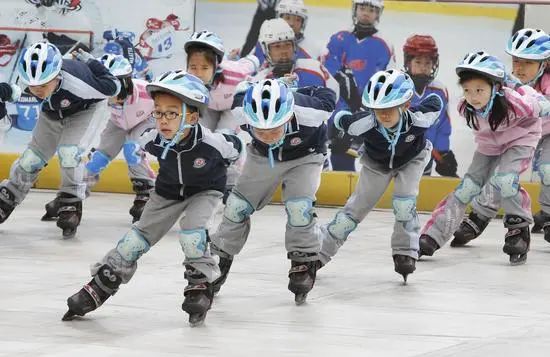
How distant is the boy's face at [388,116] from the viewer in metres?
10.7

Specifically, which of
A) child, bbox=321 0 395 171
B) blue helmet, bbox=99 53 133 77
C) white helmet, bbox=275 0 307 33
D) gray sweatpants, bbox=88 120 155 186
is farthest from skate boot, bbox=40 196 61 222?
white helmet, bbox=275 0 307 33

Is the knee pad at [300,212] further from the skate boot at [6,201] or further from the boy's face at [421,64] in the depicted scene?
the boy's face at [421,64]

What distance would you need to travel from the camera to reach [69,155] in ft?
43.7

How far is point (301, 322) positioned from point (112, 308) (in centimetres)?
134

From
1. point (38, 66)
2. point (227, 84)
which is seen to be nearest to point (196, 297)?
point (38, 66)

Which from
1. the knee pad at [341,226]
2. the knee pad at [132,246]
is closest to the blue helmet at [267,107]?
the knee pad at [132,246]

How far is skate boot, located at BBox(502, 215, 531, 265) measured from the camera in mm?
12367

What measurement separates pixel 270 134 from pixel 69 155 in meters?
4.13

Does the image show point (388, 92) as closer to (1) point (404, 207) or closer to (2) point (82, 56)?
(1) point (404, 207)

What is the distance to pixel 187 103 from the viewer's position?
9.12 m

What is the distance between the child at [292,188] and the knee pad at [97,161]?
468cm

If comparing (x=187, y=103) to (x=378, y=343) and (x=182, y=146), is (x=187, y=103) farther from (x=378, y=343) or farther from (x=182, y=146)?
(x=378, y=343)

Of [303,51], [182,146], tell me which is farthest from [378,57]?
[182,146]

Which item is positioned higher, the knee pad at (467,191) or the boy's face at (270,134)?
the boy's face at (270,134)
